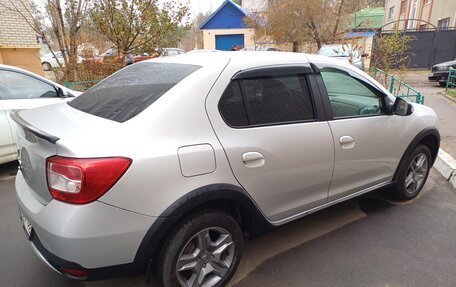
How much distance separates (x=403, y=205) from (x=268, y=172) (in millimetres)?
2288

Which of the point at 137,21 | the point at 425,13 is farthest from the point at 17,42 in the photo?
the point at 425,13

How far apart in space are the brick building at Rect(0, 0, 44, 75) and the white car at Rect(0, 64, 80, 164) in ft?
24.2

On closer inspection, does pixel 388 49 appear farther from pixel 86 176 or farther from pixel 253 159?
pixel 86 176

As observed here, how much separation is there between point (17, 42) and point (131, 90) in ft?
38.0

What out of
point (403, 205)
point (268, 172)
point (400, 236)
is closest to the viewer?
point (268, 172)

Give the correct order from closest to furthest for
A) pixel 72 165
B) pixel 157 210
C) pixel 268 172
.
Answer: pixel 72 165 → pixel 157 210 → pixel 268 172

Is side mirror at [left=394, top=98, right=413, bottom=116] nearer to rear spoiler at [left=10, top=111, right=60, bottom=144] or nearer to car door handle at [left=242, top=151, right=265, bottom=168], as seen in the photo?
car door handle at [left=242, top=151, right=265, bottom=168]

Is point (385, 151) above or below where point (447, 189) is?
above

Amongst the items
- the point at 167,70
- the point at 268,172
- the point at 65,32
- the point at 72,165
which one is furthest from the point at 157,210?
the point at 65,32

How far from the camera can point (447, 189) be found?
13.9ft

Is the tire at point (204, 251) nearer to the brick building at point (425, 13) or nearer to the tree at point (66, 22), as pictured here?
the tree at point (66, 22)

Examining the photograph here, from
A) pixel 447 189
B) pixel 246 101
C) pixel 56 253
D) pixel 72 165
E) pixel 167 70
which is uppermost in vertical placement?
pixel 167 70

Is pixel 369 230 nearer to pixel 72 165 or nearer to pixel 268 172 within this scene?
pixel 268 172

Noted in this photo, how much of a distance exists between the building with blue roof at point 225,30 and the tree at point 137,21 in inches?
739
